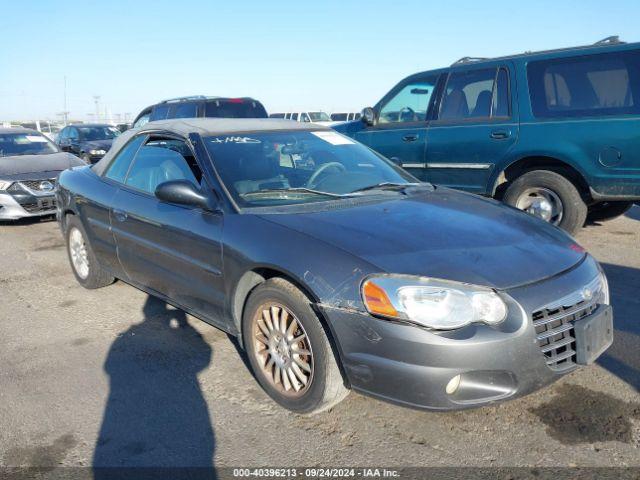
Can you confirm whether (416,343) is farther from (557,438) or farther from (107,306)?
(107,306)

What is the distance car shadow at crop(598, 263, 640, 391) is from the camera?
10.6 feet

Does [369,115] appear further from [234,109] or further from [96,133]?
[96,133]

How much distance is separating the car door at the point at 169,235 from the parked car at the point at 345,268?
0.04 ft

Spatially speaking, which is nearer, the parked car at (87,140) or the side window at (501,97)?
the side window at (501,97)

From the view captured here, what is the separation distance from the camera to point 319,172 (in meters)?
3.80

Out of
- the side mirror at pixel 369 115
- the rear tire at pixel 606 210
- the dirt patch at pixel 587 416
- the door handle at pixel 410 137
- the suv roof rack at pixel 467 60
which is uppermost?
the suv roof rack at pixel 467 60

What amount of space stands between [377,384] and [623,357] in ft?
5.93

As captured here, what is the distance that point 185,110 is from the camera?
1131 centimetres

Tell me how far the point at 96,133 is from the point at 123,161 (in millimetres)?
13363

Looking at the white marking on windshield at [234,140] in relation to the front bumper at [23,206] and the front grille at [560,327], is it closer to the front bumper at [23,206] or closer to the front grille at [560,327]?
the front grille at [560,327]

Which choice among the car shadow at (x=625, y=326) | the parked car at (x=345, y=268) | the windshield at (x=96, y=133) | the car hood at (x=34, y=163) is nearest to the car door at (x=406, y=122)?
the car shadow at (x=625, y=326)

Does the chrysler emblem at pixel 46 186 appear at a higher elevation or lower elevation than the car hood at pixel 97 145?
lower

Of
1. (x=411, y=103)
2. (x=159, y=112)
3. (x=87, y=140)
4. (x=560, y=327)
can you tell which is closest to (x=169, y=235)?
(x=560, y=327)

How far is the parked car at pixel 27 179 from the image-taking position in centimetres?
773
